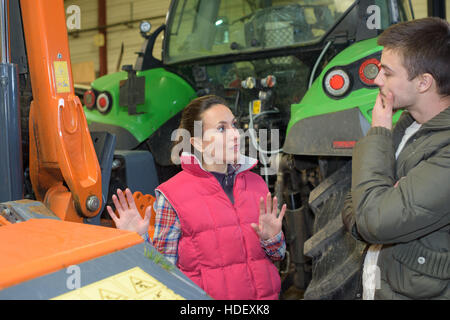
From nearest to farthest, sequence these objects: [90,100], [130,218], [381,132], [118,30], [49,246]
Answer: [49,246]
[381,132]
[130,218]
[90,100]
[118,30]

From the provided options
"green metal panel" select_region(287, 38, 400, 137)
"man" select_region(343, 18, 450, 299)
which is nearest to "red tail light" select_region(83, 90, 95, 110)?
"green metal panel" select_region(287, 38, 400, 137)

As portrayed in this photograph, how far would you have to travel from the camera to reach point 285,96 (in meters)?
3.13

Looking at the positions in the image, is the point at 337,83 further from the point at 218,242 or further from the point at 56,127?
the point at 56,127

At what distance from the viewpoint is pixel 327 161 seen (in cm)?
237

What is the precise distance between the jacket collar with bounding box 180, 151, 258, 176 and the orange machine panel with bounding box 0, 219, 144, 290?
526mm

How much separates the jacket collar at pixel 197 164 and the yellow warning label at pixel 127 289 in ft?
2.24

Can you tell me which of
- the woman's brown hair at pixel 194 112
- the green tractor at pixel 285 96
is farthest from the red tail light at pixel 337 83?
the woman's brown hair at pixel 194 112

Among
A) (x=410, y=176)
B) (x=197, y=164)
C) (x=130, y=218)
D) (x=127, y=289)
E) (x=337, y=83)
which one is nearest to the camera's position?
(x=127, y=289)

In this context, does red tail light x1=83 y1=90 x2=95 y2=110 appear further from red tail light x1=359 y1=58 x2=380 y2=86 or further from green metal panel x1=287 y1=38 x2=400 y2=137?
red tail light x1=359 y1=58 x2=380 y2=86

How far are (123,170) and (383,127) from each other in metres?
1.77

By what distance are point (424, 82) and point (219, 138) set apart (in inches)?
27.6

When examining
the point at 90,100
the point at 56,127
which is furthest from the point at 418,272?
the point at 90,100

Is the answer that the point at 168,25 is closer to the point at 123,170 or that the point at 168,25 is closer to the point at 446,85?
the point at 123,170
